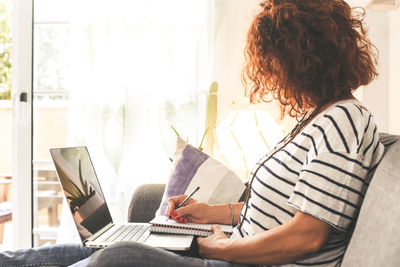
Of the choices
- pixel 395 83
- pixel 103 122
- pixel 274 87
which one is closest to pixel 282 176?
pixel 274 87

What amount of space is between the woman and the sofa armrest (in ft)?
1.70

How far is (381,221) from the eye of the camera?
670mm

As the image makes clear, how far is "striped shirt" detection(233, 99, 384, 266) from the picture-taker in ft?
2.67

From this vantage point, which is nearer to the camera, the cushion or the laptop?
the laptop

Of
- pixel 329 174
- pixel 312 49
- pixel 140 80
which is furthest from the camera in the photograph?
pixel 140 80

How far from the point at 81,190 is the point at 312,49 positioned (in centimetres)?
85

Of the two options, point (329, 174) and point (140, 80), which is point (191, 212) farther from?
point (140, 80)

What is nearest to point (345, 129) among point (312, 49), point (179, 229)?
point (312, 49)

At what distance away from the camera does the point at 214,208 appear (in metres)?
1.32

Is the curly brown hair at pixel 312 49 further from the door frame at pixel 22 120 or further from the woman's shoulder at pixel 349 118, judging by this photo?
the door frame at pixel 22 120

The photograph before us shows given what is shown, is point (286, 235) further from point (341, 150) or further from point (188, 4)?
point (188, 4)

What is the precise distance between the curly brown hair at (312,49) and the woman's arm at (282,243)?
12.8 inches

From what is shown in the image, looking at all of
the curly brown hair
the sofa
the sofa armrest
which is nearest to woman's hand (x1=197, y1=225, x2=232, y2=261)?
the sofa

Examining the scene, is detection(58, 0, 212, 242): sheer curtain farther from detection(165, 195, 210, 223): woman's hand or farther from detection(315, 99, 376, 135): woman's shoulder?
detection(315, 99, 376, 135): woman's shoulder
